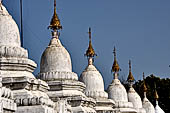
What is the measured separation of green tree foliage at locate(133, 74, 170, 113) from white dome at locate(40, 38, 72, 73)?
3230cm

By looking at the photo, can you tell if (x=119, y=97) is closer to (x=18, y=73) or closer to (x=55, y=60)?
(x=55, y=60)

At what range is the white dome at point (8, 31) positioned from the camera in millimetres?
18719

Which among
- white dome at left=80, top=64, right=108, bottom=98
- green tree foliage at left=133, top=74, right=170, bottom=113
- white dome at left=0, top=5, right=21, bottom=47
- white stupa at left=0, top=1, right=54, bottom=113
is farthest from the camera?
green tree foliage at left=133, top=74, right=170, bottom=113

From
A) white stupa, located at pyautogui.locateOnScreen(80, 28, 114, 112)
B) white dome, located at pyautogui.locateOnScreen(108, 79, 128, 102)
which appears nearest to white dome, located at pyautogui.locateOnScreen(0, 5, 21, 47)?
white stupa, located at pyautogui.locateOnScreen(80, 28, 114, 112)

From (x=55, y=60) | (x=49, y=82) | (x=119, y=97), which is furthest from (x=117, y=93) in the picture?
(x=49, y=82)

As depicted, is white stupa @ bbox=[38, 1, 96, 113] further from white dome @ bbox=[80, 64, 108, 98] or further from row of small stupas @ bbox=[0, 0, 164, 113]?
white dome @ bbox=[80, 64, 108, 98]

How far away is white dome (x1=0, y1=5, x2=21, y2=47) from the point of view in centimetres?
1872

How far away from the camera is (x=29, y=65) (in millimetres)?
18766

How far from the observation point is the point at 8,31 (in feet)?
61.8

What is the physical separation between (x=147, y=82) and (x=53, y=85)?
1439 inches

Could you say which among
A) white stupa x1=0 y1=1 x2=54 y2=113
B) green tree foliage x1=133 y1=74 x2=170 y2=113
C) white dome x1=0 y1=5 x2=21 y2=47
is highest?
green tree foliage x1=133 y1=74 x2=170 y2=113

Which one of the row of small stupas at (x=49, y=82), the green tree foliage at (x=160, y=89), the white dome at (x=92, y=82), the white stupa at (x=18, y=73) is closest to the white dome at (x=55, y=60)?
the row of small stupas at (x=49, y=82)

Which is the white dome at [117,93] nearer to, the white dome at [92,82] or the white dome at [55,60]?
the white dome at [92,82]

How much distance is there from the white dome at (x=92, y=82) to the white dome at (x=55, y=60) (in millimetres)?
5632
